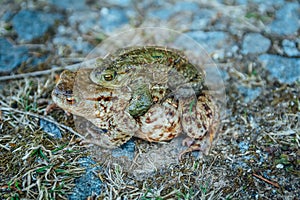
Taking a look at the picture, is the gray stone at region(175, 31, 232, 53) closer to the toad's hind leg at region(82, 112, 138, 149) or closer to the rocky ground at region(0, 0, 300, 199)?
the rocky ground at region(0, 0, 300, 199)

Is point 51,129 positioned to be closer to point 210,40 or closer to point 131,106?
point 131,106

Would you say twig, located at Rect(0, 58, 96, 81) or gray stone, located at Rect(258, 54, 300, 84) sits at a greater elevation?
gray stone, located at Rect(258, 54, 300, 84)

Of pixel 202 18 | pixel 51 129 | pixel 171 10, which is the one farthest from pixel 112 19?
pixel 51 129

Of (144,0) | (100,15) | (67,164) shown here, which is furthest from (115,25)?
(67,164)

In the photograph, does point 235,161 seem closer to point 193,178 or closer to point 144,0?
point 193,178

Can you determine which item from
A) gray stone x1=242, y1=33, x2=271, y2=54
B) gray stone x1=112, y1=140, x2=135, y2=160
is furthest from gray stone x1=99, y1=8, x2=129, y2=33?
gray stone x1=112, y1=140, x2=135, y2=160

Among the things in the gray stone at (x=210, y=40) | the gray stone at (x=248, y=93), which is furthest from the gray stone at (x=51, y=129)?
the gray stone at (x=248, y=93)
